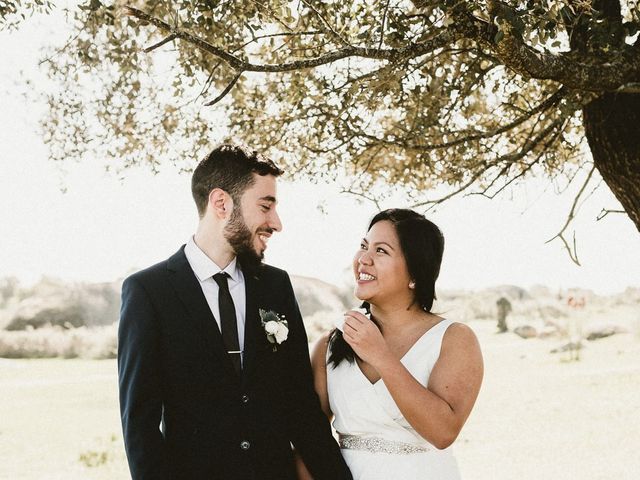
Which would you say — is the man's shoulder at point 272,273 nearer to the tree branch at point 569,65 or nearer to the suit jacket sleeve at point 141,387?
the suit jacket sleeve at point 141,387

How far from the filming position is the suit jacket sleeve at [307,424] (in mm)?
3334

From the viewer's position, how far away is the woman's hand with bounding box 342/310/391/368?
325cm

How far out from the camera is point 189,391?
3020 mm

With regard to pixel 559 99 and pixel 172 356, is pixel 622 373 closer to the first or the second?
pixel 559 99

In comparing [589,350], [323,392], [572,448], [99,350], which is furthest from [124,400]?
[589,350]

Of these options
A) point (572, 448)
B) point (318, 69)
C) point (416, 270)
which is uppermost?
point (318, 69)

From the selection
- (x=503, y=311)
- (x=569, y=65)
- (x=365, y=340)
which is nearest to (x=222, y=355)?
(x=365, y=340)

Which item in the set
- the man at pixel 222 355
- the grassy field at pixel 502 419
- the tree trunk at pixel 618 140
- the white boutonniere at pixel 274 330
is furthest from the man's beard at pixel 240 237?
the grassy field at pixel 502 419

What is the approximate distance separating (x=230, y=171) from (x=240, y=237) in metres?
0.31

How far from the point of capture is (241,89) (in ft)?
22.4

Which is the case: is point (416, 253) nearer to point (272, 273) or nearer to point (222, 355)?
point (272, 273)

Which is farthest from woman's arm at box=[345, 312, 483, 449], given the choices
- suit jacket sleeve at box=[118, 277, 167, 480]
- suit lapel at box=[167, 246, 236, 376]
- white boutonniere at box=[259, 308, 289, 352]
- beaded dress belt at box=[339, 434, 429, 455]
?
suit jacket sleeve at box=[118, 277, 167, 480]

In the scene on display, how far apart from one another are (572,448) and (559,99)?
384 inches

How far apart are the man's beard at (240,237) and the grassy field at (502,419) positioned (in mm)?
9314
